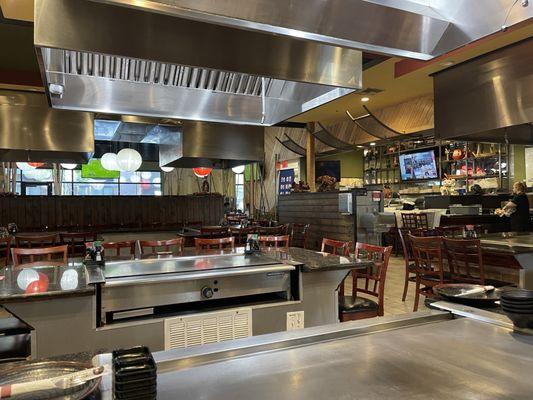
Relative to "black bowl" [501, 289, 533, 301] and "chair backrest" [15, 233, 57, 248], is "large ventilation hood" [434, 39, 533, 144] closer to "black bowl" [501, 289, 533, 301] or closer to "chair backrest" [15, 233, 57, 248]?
"black bowl" [501, 289, 533, 301]

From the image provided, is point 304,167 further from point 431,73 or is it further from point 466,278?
point 466,278

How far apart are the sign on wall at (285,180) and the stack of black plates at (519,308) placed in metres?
10.7

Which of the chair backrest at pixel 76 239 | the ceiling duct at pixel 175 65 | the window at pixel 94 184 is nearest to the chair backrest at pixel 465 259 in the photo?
the ceiling duct at pixel 175 65

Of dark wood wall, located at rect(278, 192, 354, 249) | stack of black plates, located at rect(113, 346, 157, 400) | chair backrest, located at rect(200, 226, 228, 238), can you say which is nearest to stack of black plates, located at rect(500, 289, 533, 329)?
stack of black plates, located at rect(113, 346, 157, 400)

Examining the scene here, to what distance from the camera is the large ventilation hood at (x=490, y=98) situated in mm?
4062

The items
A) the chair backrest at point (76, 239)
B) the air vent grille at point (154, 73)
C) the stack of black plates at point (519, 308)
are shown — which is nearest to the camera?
the stack of black plates at point (519, 308)

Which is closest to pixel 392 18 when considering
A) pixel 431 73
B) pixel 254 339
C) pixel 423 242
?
pixel 254 339

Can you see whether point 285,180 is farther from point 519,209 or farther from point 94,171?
point 94,171

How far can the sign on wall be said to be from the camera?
12219mm

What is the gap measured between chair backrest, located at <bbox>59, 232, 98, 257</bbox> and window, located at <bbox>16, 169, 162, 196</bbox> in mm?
10628

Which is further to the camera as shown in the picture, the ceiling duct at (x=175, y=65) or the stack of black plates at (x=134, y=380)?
the ceiling duct at (x=175, y=65)

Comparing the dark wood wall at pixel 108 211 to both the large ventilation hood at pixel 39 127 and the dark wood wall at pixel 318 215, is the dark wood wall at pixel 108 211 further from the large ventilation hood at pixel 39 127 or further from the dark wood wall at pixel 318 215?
the large ventilation hood at pixel 39 127

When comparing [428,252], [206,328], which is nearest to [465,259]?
Answer: [428,252]

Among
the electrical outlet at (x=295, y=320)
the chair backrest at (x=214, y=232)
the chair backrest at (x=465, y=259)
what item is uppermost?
the chair backrest at (x=214, y=232)
